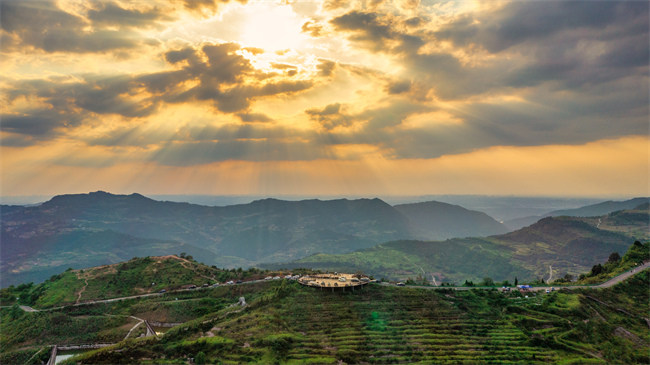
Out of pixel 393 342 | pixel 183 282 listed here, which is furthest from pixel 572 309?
pixel 183 282

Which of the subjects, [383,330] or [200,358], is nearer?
[200,358]

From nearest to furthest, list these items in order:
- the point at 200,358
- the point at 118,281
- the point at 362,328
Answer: the point at 200,358
the point at 362,328
the point at 118,281

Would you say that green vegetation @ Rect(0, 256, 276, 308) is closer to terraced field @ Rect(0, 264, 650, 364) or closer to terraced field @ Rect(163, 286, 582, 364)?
terraced field @ Rect(0, 264, 650, 364)

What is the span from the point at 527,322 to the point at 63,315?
11479 cm

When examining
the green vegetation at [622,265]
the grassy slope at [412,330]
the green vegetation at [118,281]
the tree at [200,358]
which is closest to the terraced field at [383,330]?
the grassy slope at [412,330]

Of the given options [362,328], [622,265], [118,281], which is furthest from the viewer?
[118,281]

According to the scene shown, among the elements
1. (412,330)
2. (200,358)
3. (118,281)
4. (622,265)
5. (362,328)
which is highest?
(622,265)

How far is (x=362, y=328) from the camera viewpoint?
63031 millimetres

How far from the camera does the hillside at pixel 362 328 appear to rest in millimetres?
53344

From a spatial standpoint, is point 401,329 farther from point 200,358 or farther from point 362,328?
point 200,358

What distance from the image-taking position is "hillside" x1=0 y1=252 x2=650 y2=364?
53.3m

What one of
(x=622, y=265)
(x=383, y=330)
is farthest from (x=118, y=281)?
(x=622, y=265)

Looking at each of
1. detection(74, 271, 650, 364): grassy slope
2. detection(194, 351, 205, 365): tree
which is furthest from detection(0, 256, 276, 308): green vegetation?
detection(194, 351, 205, 365): tree

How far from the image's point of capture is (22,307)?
324 feet
